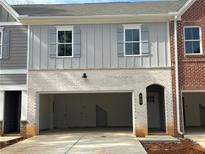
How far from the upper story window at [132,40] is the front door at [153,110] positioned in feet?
13.8

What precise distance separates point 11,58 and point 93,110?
7795mm

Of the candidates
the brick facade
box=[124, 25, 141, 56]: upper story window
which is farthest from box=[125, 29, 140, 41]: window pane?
the brick facade

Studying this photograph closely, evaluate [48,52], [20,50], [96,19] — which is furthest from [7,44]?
[96,19]

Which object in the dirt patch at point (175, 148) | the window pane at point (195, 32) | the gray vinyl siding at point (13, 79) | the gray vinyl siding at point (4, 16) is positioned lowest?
the dirt patch at point (175, 148)

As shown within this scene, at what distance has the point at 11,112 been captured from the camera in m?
19.1

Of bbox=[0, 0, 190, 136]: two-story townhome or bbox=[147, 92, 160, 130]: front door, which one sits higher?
bbox=[0, 0, 190, 136]: two-story townhome

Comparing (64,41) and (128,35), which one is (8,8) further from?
(128,35)

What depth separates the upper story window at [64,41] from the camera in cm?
1753

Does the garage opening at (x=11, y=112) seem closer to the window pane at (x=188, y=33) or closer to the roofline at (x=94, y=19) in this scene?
the roofline at (x=94, y=19)

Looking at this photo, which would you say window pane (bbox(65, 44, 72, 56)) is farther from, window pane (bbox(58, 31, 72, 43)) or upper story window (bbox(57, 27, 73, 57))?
window pane (bbox(58, 31, 72, 43))

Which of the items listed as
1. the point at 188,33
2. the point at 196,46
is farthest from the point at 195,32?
the point at 196,46

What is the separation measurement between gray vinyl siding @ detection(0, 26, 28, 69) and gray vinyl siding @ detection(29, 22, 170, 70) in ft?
1.25

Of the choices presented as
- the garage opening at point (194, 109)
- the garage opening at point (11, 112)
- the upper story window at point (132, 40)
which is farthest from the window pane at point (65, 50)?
the garage opening at point (194, 109)

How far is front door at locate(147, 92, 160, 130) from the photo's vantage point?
20.5 metres
